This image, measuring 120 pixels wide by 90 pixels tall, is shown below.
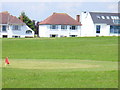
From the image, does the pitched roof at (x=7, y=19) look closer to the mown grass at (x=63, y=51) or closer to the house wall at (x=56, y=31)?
the house wall at (x=56, y=31)

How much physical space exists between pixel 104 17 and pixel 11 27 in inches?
981

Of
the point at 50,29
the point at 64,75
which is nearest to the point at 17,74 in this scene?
the point at 64,75

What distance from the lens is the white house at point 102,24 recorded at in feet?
300

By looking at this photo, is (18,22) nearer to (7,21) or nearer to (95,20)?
(7,21)

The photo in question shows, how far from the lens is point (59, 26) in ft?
298

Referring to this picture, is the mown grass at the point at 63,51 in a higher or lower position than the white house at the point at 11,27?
lower

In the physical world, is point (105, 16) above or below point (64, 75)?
above

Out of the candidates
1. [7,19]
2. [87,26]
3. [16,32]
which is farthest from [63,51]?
[87,26]

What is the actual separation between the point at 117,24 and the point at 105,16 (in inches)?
158

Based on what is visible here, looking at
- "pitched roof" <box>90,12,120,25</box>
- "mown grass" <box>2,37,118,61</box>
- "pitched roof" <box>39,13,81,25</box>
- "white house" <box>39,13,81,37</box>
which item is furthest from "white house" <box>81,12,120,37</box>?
"mown grass" <box>2,37,118,61</box>

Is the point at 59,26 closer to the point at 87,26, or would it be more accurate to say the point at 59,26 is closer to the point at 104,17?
the point at 87,26

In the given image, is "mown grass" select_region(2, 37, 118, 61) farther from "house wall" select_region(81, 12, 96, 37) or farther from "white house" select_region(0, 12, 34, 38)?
"house wall" select_region(81, 12, 96, 37)

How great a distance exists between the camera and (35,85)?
12.7 meters

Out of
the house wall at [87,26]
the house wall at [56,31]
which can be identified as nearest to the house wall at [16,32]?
the house wall at [56,31]
